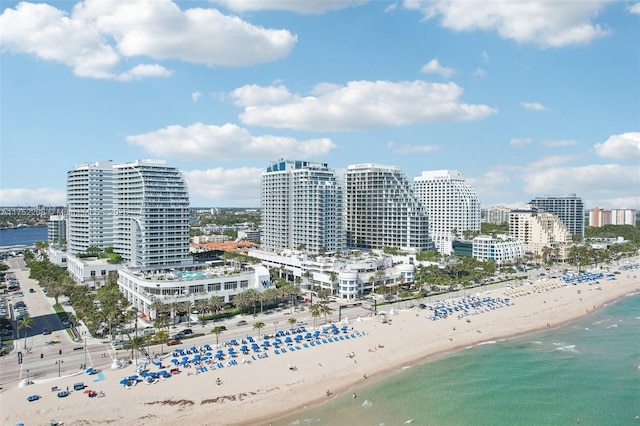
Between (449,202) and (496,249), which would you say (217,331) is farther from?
(449,202)

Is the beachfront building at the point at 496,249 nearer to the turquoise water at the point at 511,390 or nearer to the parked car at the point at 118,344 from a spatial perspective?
the turquoise water at the point at 511,390

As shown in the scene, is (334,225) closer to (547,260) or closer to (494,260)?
(494,260)

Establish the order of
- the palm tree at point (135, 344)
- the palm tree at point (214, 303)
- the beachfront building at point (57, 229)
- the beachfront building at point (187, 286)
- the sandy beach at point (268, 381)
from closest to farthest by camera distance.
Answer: the sandy beach at point (268, 381)
the palm tree at point (135, 344)
the palm tree at point (214, 303)
the beachfront building at point (187, 286)
the beachfront building at point (57, 229)

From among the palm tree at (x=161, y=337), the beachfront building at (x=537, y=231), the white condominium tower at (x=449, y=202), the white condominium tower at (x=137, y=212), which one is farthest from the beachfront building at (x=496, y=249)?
the palm tree at (x=161, y=337)

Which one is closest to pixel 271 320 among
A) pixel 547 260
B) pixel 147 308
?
pixel 147 308

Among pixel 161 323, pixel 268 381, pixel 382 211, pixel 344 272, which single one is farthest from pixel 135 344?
pixel 382 211

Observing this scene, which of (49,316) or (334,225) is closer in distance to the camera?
(49,316)

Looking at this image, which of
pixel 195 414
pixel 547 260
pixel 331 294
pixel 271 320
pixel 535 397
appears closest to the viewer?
pixel 195 414
